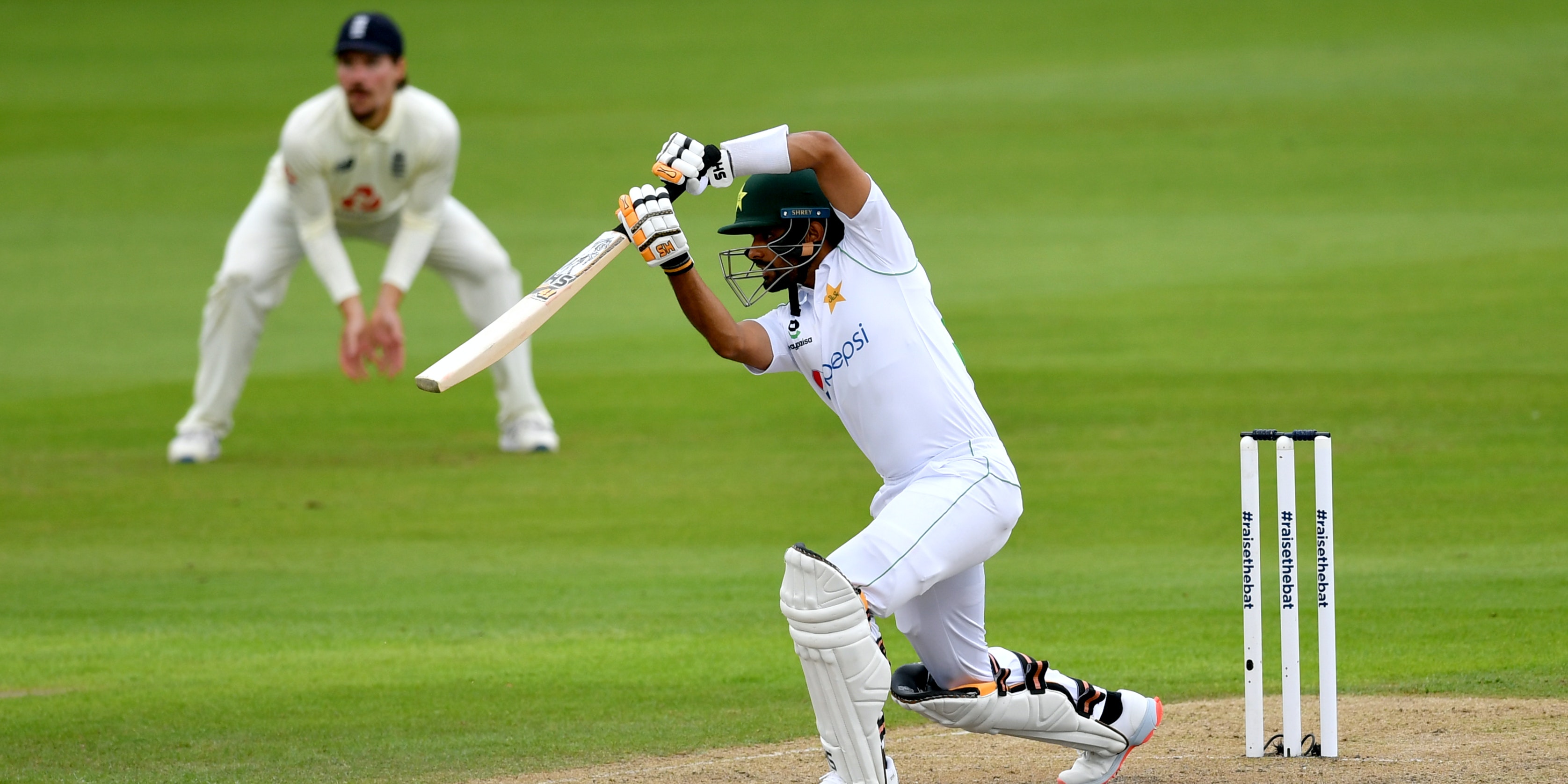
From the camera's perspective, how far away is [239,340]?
11.4 meters

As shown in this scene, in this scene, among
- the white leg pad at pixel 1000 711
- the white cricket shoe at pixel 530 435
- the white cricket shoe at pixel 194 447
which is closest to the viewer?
the white leg pad at pixel 1000 711

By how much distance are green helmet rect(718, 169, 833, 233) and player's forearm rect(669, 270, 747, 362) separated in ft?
0.82

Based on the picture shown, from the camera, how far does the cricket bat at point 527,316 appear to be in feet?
15.9

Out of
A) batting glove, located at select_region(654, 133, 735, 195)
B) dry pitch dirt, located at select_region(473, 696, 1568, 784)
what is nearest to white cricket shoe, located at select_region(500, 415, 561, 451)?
dry pitch dirt, located at select_region(473, 696, 1568, 784)

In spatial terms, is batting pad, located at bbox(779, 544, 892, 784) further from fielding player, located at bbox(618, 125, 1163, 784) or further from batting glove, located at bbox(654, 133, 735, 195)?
batting glove, located at bbox(654, 133, 735, 195)

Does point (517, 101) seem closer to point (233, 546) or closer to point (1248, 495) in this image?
point (233, 546)

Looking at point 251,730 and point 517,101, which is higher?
point 517,101

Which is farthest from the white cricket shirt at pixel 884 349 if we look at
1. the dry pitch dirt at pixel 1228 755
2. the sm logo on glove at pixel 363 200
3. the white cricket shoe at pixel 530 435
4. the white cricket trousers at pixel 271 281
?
the white cricket shoe at pixel 530 435

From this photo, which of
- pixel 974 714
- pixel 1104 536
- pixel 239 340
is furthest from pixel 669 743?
pixel 239 340

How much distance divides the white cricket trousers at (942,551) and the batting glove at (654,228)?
0.84 m

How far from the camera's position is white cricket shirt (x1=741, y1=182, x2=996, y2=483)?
4.93 m

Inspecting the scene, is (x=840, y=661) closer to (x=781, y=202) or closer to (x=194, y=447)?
(x=781, y=202)

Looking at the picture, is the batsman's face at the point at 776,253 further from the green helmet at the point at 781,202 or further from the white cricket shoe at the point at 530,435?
the white cricket shoe at the point at 530,435

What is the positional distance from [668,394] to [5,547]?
548cm
